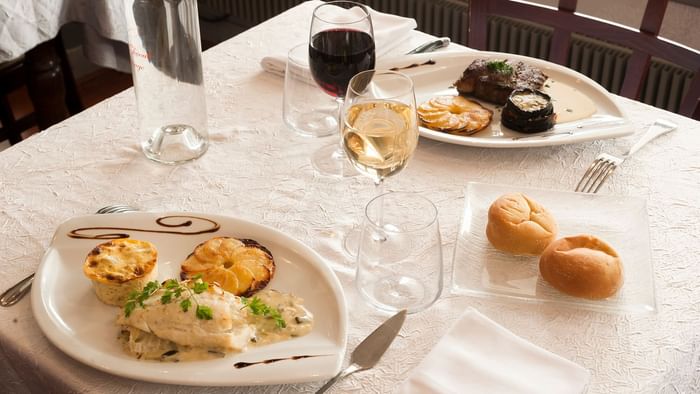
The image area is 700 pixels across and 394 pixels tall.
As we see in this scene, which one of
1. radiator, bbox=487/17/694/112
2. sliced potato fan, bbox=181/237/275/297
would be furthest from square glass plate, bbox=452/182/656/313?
radiator, bbox=487/17/694/112

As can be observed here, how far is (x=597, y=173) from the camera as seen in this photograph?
3.71ft

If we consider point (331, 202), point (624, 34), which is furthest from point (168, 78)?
point (624, 34)

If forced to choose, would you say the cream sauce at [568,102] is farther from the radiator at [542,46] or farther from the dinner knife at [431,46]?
the radiator at [542,46]

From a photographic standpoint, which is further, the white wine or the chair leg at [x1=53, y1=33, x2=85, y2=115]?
the chair leg at [x1=53, y1=33, x2=85, y2=115]

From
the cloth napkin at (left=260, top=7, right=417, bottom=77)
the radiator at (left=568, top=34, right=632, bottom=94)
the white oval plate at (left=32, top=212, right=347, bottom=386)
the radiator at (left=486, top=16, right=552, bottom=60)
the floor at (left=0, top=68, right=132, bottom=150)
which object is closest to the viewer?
the white oval plate at (left=32, top=212, right=347, bottom=386)

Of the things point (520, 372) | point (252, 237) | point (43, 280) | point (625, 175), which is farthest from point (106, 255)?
point (625, 175)

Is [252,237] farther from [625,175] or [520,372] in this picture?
[625,175]

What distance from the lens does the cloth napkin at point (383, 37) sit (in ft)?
4.59

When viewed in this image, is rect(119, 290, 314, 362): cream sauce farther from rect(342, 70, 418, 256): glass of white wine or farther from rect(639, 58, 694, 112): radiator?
rect(639, 58, 694, 112): radiator

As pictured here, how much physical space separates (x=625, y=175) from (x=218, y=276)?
63cm

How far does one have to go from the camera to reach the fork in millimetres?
1111

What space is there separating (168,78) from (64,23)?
1.31 m

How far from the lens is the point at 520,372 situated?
0.80 m

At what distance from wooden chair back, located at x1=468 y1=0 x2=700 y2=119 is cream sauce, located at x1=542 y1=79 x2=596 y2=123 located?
23cm
